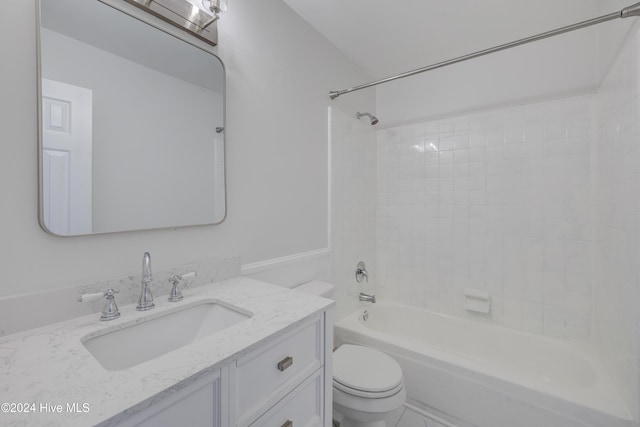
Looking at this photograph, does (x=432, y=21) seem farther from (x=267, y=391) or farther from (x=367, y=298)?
(x=267, y=391)

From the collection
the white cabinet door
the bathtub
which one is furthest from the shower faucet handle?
the white cabinet door

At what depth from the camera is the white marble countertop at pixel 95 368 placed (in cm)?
48

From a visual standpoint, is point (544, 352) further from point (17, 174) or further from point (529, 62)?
point (17, 174)

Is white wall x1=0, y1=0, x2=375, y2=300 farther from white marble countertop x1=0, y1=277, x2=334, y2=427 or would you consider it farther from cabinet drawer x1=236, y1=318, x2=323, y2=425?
cabinet drawer x1=236, y1=318, x2=323, y2=425

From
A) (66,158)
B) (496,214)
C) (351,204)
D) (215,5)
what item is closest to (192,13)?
(215,5)

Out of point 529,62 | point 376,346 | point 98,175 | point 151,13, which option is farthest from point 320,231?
point 529,62

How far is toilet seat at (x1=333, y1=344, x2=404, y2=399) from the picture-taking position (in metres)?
1.31

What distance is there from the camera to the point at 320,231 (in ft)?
6.26

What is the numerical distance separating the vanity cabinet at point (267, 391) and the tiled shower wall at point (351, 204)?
1.02 metres

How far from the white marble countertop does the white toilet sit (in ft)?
2.15

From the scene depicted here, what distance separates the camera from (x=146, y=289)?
95 cm

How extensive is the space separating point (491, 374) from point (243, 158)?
5.65ft

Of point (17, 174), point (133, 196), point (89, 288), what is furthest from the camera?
point (133, 196)

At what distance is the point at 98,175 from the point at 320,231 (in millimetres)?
1263
